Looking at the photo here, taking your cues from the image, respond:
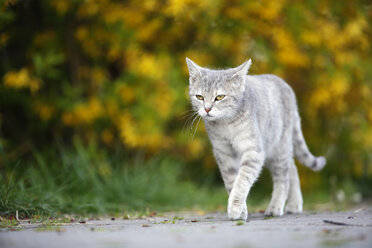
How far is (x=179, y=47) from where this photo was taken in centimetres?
800

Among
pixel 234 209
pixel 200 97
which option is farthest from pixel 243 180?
pixel 200 97

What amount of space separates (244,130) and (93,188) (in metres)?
2.40

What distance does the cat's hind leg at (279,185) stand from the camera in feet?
15.4

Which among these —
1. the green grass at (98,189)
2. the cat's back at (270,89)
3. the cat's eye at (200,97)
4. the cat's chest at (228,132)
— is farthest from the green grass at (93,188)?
the cat's back at (270,89)

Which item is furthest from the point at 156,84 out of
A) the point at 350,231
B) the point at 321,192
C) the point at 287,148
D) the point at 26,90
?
the point at 350,231

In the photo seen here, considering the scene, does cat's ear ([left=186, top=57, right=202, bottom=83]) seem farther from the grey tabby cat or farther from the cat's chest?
the cat's chest

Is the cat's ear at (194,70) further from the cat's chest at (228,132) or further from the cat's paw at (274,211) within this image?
the cat's paw at (274,211)

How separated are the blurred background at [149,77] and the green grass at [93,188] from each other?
28 millimetres

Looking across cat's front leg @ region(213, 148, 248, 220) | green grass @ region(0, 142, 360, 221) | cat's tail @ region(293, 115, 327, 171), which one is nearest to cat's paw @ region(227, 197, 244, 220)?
cat's front leg @ region(213, 148, 248, 220)

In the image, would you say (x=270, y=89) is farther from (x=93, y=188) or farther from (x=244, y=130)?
(x=93, y=188)

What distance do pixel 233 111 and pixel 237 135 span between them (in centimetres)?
23

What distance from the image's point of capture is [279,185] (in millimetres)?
4867

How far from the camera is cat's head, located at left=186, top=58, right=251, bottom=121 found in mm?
4395

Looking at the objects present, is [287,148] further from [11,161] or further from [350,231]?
[11,161]
